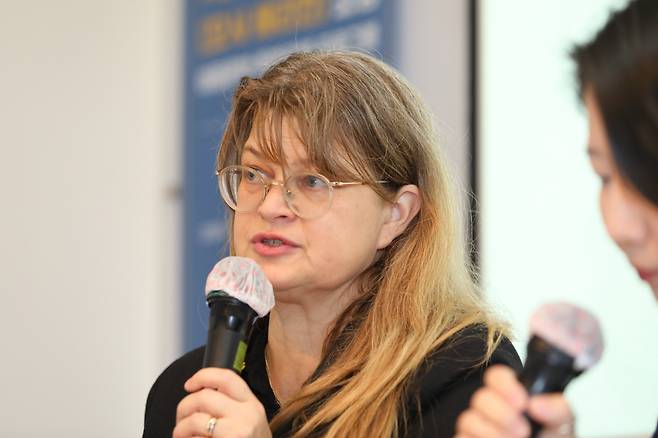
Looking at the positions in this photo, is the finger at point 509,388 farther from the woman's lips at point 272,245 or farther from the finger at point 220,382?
the woman's lips at point 272,245

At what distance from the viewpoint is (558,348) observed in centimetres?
108

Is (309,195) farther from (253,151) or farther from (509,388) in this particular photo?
(509,388)

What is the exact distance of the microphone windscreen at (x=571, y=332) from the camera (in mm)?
1081

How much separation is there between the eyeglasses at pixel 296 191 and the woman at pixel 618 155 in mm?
753

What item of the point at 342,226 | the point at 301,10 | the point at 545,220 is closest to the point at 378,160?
the point at 342,226

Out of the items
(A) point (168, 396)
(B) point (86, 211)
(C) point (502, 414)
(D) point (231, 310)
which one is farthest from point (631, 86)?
(B) point (86, 211)

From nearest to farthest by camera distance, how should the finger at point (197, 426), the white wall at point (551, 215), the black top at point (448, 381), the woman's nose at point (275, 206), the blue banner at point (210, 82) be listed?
the finger at point (197, 426) → the black top at point (448, 381) → the woman's nose at point (275, 206) → the white wall at point (551, 215) → the blue banner at point (210, 82)

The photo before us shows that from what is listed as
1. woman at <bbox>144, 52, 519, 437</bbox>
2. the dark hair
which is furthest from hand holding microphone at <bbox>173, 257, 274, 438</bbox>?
the dark hair

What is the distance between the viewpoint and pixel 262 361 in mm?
2062

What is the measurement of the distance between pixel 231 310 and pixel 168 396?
74 centimetres

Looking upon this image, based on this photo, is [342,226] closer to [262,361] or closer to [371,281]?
[371,281]

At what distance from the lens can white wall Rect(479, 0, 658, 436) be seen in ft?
9.98

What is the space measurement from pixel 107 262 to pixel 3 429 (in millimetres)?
787

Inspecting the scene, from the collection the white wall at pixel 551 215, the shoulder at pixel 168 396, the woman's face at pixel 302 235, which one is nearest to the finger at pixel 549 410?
the woman's face at pixel 302 235
